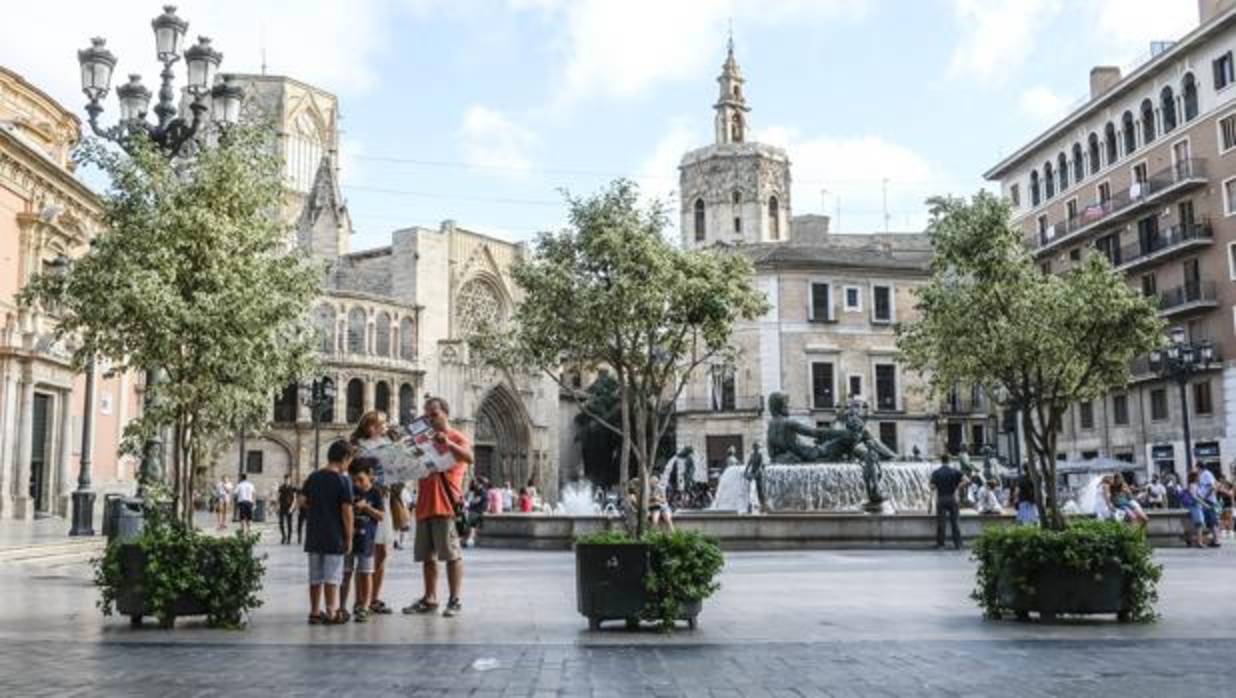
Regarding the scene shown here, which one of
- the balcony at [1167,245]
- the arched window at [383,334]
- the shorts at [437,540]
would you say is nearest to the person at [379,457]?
the shorts at [437,540]

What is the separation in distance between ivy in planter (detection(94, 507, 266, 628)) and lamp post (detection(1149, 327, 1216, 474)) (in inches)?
747

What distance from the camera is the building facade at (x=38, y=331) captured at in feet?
96.6

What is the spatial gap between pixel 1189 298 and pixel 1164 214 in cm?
358

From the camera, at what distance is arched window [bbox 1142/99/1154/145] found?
4316 cm

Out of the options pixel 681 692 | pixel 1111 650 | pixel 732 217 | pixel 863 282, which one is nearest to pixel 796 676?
pixel 681 692

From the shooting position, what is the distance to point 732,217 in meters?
73.5

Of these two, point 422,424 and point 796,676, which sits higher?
point 422,424

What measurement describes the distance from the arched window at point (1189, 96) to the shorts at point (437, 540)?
3876cm

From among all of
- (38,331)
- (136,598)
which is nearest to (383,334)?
(38,331)

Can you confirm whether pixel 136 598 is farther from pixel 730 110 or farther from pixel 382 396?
pixel 730 110

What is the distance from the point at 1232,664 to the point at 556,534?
1522cm

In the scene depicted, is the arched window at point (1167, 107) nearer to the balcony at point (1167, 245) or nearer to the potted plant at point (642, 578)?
the balcony at point (1167, 245)

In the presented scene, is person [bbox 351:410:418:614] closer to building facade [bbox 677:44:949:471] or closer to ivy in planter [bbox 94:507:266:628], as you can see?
ivy in planter [bbox 94:507:266:628]

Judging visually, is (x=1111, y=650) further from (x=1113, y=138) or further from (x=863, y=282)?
(x=863, y=282)
